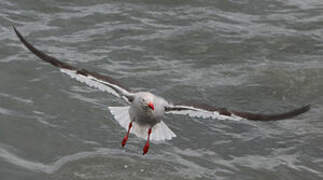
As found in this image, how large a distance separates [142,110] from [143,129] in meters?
0.53

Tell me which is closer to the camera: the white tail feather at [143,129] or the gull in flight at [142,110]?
the gull in flight at [142,110]

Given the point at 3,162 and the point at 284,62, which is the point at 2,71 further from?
the point at 284,62

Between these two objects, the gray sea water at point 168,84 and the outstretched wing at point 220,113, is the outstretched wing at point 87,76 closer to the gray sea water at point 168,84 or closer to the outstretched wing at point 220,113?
the outstretched wing at point 220,113

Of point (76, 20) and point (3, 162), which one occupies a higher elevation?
point (76, 20)

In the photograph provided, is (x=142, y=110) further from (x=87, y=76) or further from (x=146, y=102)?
(x=87, y=76)

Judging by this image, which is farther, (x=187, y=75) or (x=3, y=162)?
(x=187, y=75)

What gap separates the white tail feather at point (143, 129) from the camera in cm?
1211

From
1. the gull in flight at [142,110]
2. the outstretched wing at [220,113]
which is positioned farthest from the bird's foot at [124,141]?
the outstretched wing at [220,113]

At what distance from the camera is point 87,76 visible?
11.5 m

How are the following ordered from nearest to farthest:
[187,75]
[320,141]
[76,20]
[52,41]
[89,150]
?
[89,150] < [320,141] < [187,75] < [52,41] < [76,20]

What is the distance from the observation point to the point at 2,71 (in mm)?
14703

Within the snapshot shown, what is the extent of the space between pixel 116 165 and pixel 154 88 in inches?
137

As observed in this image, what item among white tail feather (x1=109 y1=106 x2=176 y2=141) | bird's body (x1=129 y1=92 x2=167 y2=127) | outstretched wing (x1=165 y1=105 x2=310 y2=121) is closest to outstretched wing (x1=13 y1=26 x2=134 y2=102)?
bird's body (x1=129 y1=92 x2=167 y2=127)

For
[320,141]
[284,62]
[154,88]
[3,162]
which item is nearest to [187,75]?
[154,88]
